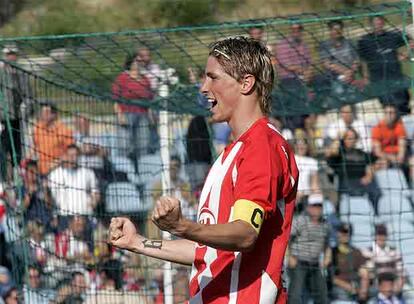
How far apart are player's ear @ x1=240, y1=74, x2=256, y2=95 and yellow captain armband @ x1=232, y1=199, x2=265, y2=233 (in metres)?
0.45

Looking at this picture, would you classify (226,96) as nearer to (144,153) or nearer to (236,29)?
(236,29)

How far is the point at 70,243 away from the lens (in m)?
7.62

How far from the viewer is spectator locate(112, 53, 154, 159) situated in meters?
7.03

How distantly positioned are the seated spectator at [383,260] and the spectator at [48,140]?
2504mm

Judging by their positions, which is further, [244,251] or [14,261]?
[14,261]

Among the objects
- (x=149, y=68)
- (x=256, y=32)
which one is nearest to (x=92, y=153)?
(x=149, y=68)

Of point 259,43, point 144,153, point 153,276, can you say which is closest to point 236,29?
point 144,153

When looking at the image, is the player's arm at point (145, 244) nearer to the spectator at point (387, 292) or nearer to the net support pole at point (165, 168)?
the net support pole at point (165, 168)

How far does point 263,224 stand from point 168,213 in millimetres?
510

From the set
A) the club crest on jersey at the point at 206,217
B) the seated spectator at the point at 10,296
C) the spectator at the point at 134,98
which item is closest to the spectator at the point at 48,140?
the spectator at the point at 134,98

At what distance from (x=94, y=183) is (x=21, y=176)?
83cm

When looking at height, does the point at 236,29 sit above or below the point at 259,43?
above

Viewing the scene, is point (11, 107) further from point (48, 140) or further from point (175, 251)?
point (175, 251)

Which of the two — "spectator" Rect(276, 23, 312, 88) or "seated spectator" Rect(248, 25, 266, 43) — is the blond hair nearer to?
"seated spectator" Rect(248, 25, 266, 43)
